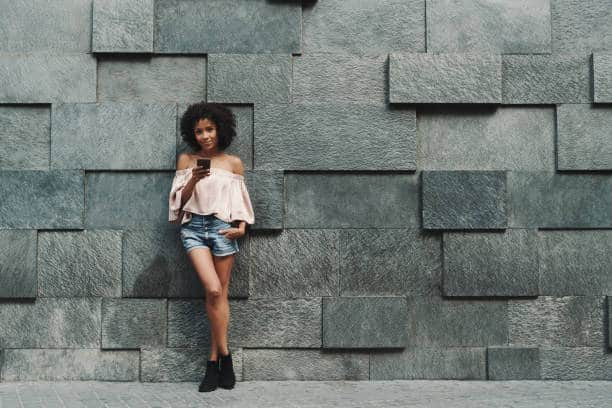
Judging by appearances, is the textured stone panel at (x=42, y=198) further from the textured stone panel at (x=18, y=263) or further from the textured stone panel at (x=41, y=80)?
the textured stone panel at (x=41, y=80)

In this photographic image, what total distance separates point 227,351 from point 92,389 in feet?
3.93

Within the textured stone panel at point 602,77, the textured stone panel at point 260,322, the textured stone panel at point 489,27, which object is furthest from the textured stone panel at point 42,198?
the textured stone panel at point 602,77

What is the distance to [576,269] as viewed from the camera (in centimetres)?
570

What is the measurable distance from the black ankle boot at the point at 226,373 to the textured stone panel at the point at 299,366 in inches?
13.0

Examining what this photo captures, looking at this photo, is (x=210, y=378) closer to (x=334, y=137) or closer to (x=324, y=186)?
(x=324, y=186)

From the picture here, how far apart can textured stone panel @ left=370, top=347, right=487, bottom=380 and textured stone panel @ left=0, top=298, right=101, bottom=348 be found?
2599 mm

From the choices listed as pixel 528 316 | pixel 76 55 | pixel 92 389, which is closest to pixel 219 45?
pixel 76 55

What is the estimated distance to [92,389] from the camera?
5309mm

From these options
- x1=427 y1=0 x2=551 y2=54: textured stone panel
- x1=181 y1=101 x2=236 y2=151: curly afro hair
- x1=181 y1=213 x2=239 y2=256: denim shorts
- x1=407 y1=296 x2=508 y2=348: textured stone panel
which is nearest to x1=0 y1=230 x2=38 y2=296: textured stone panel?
x1=181 y1=213 x2=239 y2=256: denim shorts

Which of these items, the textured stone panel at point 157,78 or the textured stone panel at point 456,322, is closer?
the textured stone panel at point 456,322

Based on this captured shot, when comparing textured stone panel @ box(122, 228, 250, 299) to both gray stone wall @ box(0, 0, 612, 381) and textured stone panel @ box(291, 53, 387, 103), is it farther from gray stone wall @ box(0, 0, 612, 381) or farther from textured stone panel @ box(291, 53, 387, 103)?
textured stone panel @ box(291, 53, 387, 103)

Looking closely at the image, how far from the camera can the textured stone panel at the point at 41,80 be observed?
5.72 metres

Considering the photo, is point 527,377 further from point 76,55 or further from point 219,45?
point 76,55

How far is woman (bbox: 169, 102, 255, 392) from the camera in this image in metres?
5.18
